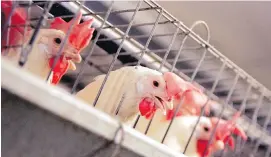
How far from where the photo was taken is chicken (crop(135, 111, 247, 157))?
3.18ft

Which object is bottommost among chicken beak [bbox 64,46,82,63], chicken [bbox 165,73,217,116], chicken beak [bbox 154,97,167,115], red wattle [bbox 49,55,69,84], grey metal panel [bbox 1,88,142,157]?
grey metal panel [bbox 1,88,142,157]

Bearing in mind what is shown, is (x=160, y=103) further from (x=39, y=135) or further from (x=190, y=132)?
(x=39, y=135)

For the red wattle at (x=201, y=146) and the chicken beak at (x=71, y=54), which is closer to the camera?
the chicken beak at (x=71, y=54)

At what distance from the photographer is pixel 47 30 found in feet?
2.61

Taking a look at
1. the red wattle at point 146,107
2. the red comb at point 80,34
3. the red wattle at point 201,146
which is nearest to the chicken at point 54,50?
the red comb at point 80,34

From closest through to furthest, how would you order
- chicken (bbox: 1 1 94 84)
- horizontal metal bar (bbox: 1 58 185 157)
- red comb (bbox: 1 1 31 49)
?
horizontal metal bar (bbox: 1 58 185 157)
red comb (bbox: 1 1 31 49)
chicken (bbox: 1 1 94 84)

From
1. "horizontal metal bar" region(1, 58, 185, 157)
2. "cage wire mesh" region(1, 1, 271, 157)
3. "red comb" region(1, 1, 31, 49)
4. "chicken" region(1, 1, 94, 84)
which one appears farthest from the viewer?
"cage wire mesh" region(1, 1, 271, 157)

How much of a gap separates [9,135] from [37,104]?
0.20 ft

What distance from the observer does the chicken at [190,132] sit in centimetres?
97

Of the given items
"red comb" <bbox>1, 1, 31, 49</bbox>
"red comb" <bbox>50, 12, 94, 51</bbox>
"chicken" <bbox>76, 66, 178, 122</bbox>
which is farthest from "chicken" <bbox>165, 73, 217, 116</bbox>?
"red comb" <bbox>1, 1, 31, 49</bbox>

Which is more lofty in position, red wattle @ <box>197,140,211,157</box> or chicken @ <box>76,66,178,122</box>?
chicken @ <box>76,66,178,122</box>

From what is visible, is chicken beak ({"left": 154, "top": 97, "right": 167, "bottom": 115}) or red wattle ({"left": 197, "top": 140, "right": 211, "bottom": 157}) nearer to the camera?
chicken beak ({"left": 154, "top": 97, "right": 167, "bottom": 115})

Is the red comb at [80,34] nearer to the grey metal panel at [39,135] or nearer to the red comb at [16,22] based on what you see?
the red comb at [16,22]

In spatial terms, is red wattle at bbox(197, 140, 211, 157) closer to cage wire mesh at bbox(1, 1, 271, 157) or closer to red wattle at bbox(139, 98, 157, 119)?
cage wire mesh at bbox(1, 1, 271, 157)
